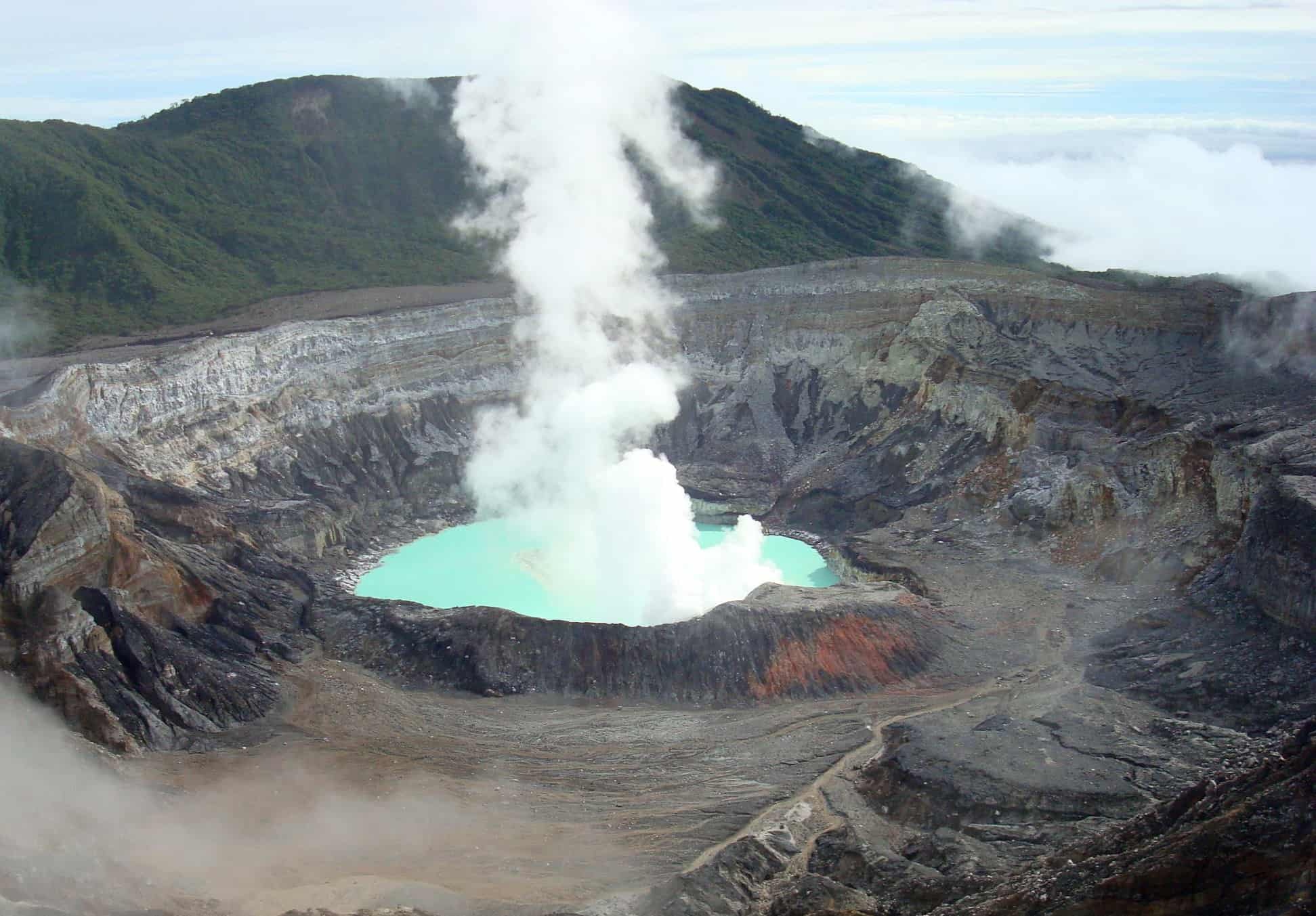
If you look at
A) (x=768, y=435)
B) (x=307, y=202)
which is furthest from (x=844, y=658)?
(x=307, y=202)

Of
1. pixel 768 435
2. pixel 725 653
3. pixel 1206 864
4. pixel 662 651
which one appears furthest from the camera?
pixel 768 435

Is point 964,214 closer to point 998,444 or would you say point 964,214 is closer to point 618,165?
point 618,165

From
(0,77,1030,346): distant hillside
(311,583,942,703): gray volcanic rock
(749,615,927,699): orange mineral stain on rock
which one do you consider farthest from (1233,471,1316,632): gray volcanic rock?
(0,77,1030,346): distant hillside

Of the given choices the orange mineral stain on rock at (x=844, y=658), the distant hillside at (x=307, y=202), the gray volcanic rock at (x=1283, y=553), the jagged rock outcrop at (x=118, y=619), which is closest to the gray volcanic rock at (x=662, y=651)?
the orange mineral stain on rock at (x=844, y=658)

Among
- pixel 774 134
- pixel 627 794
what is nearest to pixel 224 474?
pixel 627 794

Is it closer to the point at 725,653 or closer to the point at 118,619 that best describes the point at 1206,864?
the point at 725,653
